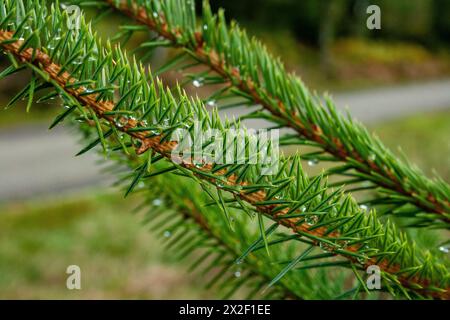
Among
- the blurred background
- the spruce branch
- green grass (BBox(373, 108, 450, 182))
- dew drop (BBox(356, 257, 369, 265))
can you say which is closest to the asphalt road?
the blurred background

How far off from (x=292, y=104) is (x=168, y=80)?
12.3 metres

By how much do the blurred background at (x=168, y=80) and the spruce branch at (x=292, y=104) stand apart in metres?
0.15

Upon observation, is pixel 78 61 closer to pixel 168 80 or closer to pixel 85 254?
pixel 85 254

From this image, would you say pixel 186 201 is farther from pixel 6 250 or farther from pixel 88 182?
pixel 88 182

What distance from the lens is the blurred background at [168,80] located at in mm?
7082

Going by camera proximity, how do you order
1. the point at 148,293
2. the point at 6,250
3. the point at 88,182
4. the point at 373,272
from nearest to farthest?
1. the point at 373,272
2. the point at 148,293
3. the point at 6,250
4. the point at 88,182

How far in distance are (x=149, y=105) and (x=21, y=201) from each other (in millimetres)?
9695

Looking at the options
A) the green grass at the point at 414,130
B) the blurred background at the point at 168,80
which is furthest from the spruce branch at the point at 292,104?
the green grass at the point at 414,130

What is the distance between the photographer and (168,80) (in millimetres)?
13109

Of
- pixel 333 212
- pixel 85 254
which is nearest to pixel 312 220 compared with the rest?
pixel 333 212

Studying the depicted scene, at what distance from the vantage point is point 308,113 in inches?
41.1

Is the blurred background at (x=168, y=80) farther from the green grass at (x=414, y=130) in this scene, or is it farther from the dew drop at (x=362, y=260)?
the dew drop at (x=362, y=260)
